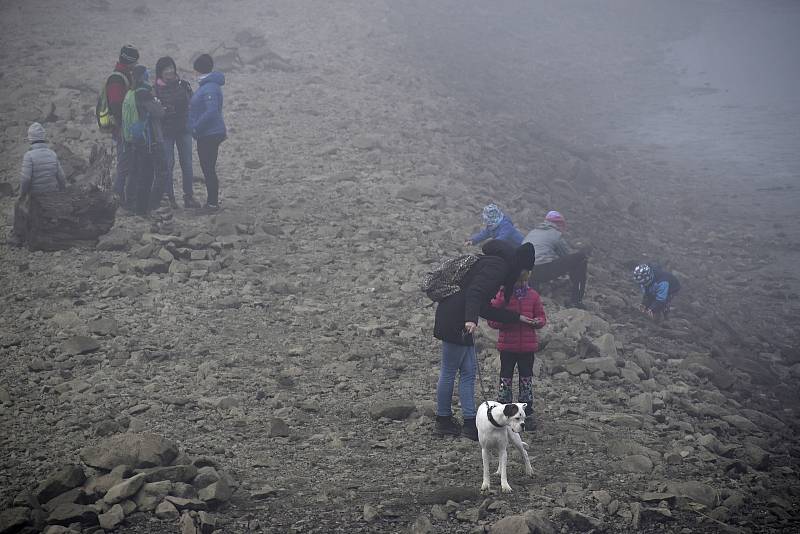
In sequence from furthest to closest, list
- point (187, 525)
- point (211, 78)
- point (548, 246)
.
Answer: point (211, 78) → point (548, 246) → point (187, 525)

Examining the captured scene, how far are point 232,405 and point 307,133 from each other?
397 inches

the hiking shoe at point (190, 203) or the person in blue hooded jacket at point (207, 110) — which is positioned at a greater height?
the person in blue hooded jacket at point (207, 110)

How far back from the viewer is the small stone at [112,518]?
194 inches

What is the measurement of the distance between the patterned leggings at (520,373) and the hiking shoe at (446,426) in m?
0.53

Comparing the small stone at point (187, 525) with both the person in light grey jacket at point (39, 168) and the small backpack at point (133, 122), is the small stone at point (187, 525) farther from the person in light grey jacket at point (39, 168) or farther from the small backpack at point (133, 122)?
the small backpack at point (133, 122)

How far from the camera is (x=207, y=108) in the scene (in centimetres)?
1123

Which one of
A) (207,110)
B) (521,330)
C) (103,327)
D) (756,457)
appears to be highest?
(207,110)

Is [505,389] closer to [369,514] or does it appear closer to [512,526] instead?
[512,526]

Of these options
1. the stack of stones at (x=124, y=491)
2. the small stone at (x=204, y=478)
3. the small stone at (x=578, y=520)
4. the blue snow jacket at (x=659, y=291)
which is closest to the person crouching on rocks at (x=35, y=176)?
the stack of stones at (x=124, y=491)

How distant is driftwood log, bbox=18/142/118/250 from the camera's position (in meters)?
10.3

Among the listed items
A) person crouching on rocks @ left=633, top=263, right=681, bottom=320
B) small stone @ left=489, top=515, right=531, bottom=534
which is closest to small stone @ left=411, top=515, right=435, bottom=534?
small stone @ left=489, top=515, right=531, bottom=534

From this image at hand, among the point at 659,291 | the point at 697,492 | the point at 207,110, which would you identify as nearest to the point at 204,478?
the point at 697,492

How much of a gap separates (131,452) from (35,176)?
20.1 feet

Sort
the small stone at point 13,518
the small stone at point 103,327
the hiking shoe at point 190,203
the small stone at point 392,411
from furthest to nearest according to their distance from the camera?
the hiking shoe at point 190,203 → the small stone at point 103,327 → the small stone at point 392,411 → the small stone at point 13,518
